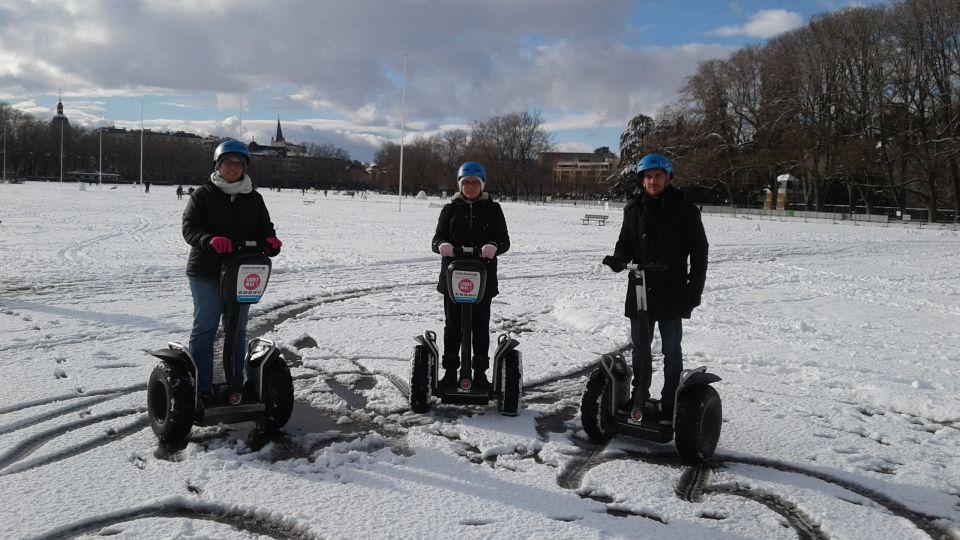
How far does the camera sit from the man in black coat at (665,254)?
4.52 meters

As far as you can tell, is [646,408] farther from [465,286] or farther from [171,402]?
[171,402]

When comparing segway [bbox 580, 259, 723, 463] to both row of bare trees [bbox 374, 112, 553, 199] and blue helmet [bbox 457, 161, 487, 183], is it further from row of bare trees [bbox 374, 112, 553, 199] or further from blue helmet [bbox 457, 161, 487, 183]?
row of bare trees [bbox 374, 112, 553, 199]

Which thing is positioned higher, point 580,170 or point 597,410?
point 580,170

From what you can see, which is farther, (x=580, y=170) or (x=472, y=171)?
(x=580, y=170)

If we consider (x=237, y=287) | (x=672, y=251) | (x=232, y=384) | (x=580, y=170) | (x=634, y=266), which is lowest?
(x=232, y=384)

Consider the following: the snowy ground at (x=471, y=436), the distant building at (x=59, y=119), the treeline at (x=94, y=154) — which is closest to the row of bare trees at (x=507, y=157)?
the treeline at (x=94, y=154)

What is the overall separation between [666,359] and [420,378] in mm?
1779

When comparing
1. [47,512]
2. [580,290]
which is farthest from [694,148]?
[47,512]

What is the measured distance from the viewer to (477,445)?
4672 mm

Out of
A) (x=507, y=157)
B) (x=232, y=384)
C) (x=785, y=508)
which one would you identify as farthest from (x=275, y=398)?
(x=507, y=157)

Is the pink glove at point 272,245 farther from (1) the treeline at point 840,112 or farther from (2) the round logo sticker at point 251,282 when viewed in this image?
(1) the treeline at point 840,112

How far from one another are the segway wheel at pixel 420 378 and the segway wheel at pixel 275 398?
94 cm

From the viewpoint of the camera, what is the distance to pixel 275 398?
4645 mm

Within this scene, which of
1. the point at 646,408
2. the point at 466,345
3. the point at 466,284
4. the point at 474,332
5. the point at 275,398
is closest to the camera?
the point at 275,398
